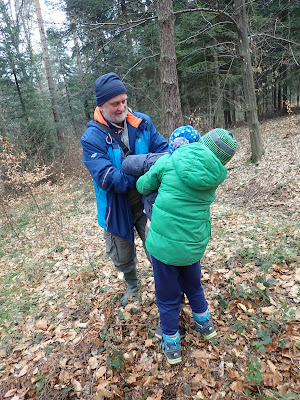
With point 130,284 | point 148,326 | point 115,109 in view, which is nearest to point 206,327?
point 148,326

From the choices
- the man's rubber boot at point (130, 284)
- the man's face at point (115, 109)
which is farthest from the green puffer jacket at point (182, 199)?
Answer: the man's rubber boot at point (130, 284)

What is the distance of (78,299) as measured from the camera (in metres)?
3.61

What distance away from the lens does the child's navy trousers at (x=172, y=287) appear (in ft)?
7.16

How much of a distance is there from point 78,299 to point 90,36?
6.63m


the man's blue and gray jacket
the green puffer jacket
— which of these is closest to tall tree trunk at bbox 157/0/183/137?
the man's blue and gray jacket

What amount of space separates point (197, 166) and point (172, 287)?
3.69 ft

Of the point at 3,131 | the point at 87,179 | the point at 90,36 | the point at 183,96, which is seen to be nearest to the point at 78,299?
the point at 90,36

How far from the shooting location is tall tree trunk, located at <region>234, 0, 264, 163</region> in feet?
25.7

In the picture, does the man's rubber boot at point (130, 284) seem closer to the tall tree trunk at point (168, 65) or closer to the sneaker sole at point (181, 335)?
the sneaker sole at point (181, 335)

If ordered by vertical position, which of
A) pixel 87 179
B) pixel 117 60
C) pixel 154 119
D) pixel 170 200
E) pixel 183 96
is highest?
pixel 117 60

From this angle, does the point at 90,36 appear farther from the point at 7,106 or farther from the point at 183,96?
the point at 183,96

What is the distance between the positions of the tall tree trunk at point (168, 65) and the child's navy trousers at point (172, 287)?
3322 millimetres

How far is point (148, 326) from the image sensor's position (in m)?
2.88

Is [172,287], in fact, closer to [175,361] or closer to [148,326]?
[175,361]
